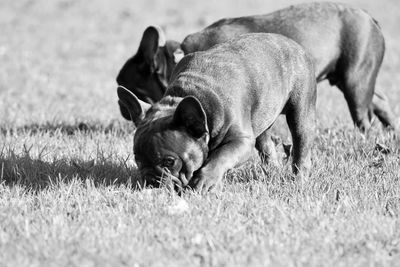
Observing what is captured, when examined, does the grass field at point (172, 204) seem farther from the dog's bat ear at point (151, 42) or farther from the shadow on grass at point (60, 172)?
the dog's bat ear at point (151, 42)

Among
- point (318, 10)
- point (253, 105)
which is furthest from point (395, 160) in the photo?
point (318, 10)

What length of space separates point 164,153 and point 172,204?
350 mm

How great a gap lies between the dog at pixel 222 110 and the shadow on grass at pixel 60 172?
465mm

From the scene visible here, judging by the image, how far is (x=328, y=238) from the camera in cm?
378

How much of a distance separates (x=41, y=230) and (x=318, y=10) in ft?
13.4

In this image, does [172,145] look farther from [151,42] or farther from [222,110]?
[151,42]

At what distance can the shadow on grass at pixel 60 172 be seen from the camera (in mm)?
5137

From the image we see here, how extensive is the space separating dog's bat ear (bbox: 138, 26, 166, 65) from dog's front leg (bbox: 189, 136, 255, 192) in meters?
2.70

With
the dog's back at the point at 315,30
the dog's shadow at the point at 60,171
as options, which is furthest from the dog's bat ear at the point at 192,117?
the dog's back at the point at 315,30

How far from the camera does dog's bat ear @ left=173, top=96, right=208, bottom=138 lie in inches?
173

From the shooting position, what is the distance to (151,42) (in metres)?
7.33

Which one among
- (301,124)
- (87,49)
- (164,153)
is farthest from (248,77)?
(87,49)

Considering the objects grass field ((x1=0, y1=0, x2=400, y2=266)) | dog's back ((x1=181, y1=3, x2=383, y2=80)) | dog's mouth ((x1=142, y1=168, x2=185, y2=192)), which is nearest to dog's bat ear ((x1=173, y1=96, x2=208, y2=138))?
dog's mouth ((x1=142, y1=168, x2=185, y2=192))

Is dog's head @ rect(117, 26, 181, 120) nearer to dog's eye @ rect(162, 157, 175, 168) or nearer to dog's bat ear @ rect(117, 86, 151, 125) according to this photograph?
dog's bat ear @ rect(117, 86, 151, 125)
